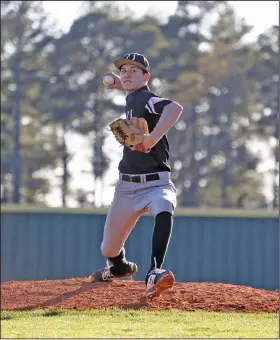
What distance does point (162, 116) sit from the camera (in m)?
7.33

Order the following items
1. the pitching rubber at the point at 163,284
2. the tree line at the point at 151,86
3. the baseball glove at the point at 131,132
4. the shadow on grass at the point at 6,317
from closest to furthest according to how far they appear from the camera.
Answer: the pitching rubber at the point at 163,284, the shadow on grass at the point at 6,317, the baseball glove at the point at 131,132, the tree line at the point at 151,86

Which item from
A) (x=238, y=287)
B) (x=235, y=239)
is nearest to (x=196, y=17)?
(x=235, y=239)

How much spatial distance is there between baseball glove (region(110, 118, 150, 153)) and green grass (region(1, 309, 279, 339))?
50.8 inches

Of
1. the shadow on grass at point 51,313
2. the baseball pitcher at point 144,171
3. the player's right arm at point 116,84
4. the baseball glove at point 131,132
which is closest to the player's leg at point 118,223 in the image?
the baseball pitcher at point 144,171

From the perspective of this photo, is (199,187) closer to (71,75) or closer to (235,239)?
(71,75)

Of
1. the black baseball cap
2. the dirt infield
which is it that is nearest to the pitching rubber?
the dirt infield

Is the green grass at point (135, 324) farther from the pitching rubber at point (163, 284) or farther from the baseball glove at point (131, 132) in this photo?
the baseball glove at point (131, 132)

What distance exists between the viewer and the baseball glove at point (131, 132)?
7180 millimetres

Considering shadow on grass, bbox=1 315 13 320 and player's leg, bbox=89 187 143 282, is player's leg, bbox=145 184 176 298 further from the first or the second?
shadow on grass, bbox=1 315 13 320

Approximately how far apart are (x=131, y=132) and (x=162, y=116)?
33cm

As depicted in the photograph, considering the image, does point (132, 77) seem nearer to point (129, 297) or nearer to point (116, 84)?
point (116, 84)

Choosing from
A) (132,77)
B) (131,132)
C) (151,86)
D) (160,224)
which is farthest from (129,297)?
(151,86)

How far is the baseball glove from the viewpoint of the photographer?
7.18 meters

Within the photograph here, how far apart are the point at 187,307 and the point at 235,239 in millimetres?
12499
